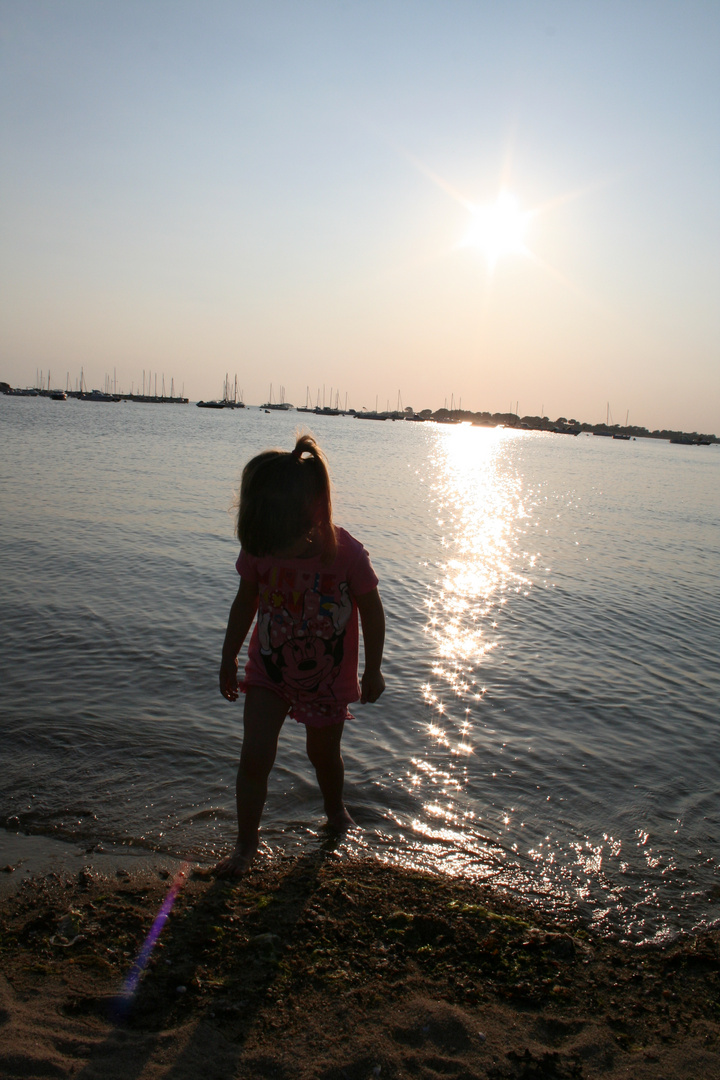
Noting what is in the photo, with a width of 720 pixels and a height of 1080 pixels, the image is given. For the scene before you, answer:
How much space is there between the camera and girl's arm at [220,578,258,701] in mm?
3467

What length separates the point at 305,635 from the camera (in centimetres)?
342

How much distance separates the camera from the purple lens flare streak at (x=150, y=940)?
258 centimetres

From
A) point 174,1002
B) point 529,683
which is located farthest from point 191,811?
point 529,683

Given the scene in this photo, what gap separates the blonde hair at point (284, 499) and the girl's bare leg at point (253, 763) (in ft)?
2.58

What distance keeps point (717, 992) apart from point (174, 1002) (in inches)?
87.1

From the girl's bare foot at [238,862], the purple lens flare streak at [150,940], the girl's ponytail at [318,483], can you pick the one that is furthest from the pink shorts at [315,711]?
the purple lens flare streak at [150,940]

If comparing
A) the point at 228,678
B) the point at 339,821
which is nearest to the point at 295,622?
the point at 228,678

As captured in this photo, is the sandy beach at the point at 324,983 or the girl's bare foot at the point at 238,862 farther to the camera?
the girl's bare foot at the point at 238,862

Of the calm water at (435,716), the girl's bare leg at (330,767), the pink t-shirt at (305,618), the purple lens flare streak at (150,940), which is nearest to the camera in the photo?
the purple lens flare streak at (150,940)

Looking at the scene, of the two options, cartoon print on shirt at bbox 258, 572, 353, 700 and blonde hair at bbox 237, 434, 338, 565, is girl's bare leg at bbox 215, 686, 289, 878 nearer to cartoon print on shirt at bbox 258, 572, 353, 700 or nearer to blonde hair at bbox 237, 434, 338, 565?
cartoon print on shirt at bbox 258, 572, 353, 700

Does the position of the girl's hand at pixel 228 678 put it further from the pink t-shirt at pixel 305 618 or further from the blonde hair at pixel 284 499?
the blonde hair at pixel 284 499

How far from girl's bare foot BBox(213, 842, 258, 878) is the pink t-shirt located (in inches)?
31.7

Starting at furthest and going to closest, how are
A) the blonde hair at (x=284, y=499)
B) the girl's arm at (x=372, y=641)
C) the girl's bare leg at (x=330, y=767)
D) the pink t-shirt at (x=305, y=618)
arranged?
1. the girl's bare leg at (x=330, y=767)
2. the girl's arm at (x=372, y=641)
3. the pink t-shirt at (x=305, y=618)
4. the blonde hair at (x=284, y=499)

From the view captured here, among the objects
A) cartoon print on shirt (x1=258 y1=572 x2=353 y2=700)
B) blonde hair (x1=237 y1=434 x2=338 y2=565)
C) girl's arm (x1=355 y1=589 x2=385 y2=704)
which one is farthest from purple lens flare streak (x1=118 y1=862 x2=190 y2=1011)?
blonde hair (x1=237 y1=434 x2=338 y2=565)
